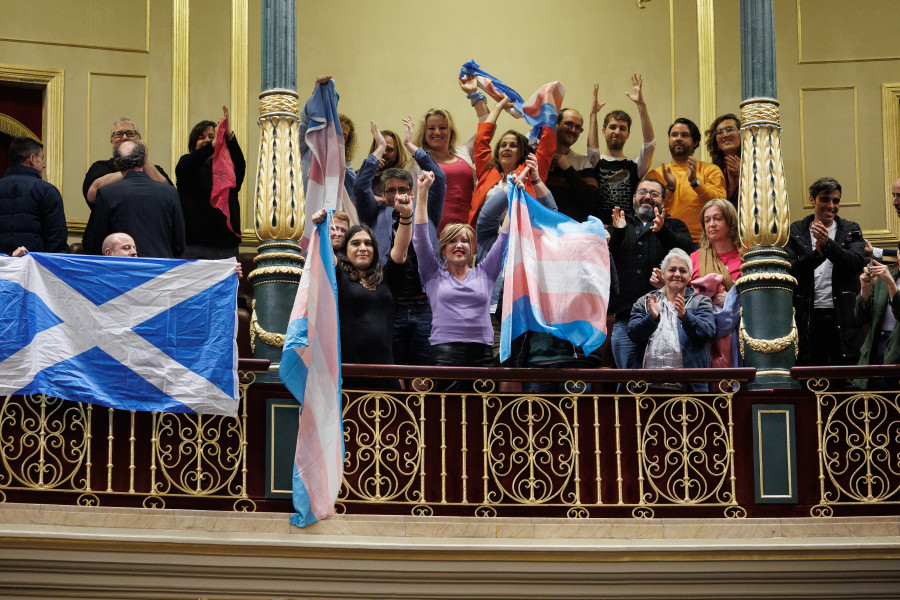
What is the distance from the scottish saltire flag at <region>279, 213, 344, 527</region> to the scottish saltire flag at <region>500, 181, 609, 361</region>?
45.2 inches

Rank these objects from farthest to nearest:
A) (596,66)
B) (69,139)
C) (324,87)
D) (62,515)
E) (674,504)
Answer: (596,66), (69,139), (324,87), (674,504), (62,515)

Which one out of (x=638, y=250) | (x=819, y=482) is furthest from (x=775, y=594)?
(x=638, y=250)

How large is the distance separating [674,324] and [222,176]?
3350 mm

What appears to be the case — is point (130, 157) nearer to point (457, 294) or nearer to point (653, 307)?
point (457, 294)

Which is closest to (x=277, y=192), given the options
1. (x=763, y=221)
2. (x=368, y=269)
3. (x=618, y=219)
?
(x=368, y=269)

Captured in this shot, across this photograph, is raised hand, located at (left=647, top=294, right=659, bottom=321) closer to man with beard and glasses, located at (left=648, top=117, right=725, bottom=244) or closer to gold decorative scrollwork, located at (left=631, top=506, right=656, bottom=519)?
gold decorative scrollwork, located at (left=631, top=506, right=656, bottom=519)

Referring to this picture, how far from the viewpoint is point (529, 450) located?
34.5 ft

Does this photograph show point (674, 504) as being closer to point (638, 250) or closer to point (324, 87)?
point (638, 250)

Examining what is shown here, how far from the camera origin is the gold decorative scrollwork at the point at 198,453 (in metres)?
10.1

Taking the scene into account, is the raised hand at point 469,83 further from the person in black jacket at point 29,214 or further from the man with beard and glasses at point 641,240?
the person in black jacket at point 29,214

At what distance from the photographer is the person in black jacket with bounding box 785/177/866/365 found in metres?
11.5

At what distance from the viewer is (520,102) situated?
1309 cm

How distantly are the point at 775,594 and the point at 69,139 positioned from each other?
720 centimetres

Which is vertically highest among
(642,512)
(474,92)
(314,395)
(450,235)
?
(474,92)
